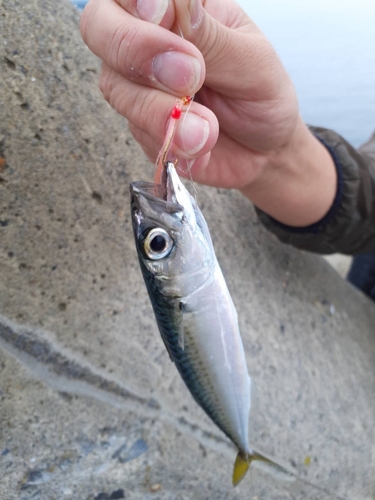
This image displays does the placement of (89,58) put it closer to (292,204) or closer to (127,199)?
(127,199)

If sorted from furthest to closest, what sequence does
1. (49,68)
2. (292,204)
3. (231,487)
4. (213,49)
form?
(292,204) < (231,487) < (49,68) < (213,49)

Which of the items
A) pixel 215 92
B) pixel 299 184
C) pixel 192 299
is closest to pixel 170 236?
pixel 192 299

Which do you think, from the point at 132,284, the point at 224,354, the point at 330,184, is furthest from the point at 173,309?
the point at 330,184

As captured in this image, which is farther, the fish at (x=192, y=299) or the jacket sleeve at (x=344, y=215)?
the jacket sleeve at (x=344, y=215)

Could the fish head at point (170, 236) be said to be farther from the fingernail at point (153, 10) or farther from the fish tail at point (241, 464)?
the fish tail at point (241, 464)

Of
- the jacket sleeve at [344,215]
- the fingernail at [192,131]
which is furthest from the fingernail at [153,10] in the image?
the jacket sleeve at [344,215]

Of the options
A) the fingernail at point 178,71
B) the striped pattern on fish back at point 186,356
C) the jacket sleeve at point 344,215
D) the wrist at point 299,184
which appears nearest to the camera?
the fingernail at point 178,71
